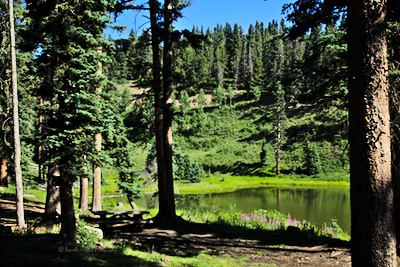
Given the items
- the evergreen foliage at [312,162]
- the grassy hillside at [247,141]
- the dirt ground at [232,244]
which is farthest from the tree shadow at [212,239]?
the evergreen foliage at [312,162]

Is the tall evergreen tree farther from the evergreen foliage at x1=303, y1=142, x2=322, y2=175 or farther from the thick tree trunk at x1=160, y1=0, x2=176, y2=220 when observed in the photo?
the evergreen foliage at x1=303, y1=142, x2=322, y2=175

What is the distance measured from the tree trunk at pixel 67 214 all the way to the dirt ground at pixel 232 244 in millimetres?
1527

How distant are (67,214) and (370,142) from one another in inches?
279

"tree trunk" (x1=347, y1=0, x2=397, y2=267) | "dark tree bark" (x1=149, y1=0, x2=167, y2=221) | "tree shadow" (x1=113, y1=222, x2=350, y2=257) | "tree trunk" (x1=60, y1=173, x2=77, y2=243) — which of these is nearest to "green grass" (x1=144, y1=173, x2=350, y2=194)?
"dark tree bark" (x1=149, y1=0, x2=167, y2=221)

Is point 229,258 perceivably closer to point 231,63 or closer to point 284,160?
point 284,160

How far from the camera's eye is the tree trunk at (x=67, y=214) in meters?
6.96

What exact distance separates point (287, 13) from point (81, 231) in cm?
806

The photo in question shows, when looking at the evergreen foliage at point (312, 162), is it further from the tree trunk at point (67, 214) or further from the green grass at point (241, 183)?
the tree trunk at point (67, 214)

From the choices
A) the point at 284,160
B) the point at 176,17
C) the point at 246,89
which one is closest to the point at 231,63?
the point at 246,89

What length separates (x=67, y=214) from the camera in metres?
7.10

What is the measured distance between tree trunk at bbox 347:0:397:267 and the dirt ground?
3.25 m

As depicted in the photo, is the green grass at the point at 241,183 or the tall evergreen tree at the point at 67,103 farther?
the green grass at the point at 241,183

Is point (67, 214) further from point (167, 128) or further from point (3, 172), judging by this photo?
point (3, 172)

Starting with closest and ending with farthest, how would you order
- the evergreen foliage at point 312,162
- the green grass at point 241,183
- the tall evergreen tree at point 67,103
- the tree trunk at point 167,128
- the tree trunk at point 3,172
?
the tall evergreen tree at point 67,103 < the tree trunk at point 167,128 < the tree trunk at point 3,172 < the green grass at point 241,183 < the evergreen foliage at point 312,162
